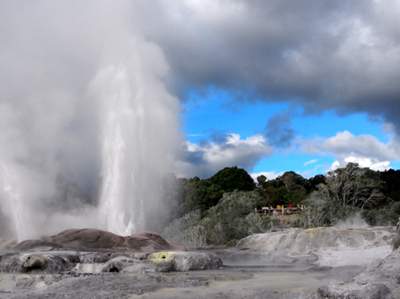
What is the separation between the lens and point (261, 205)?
130 feet

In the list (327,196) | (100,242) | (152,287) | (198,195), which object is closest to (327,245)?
(100,242)

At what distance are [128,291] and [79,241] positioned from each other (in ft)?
35.5

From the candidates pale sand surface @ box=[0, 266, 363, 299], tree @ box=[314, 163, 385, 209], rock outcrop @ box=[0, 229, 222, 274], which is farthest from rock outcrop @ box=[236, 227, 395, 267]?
tree @ box=[314, 163, 385, 209]

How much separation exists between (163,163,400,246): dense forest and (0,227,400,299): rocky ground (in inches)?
312

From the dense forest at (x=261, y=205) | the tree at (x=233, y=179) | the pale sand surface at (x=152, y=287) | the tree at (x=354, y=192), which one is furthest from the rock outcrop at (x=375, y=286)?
the tree at (x=233, y=179)

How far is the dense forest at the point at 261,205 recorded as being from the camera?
2867cm

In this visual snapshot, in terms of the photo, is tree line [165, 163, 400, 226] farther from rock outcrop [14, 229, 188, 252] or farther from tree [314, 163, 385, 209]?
rock outcrop [14, 229, 188, 252]

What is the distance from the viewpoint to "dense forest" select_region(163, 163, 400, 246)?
28672 mm

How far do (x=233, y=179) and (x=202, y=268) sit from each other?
151 feet

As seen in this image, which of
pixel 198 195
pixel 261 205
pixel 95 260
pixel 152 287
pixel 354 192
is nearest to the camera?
pixel 152 287

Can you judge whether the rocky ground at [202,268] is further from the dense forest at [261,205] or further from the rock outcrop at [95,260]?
the dense forest at [261,205]

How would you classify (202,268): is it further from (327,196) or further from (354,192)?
(354,192)

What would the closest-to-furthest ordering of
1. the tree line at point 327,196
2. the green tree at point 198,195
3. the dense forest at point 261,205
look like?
the dense forest at point 261,205 < the tree line at point 327,196 < the green tree at point 198,195

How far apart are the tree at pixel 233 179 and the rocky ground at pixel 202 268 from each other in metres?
35.0
